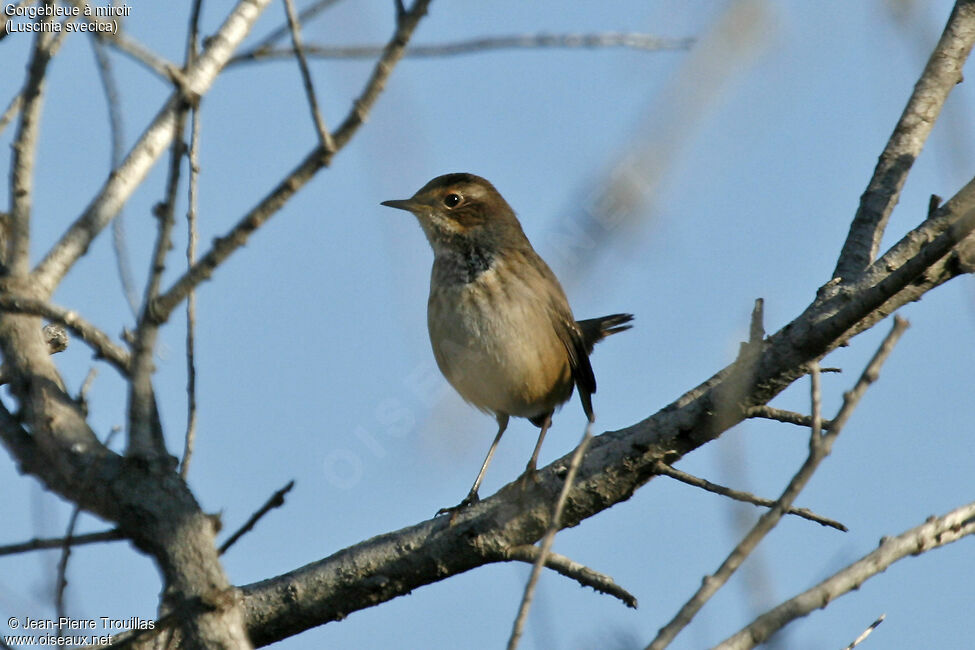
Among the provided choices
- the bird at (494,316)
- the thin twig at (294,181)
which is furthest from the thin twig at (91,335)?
the bird at (494,316)

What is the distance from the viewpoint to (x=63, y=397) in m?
3.78

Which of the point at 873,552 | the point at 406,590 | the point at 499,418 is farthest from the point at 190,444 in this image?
the point at 499,418

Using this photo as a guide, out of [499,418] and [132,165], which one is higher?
[499,418]

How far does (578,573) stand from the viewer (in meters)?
4.62

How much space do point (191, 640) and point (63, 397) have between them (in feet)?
3.55

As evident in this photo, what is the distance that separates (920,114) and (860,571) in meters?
3.23

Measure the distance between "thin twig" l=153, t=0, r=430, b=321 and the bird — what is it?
12.0ft

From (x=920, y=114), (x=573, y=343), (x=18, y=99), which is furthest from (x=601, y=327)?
(x=18, y=99)

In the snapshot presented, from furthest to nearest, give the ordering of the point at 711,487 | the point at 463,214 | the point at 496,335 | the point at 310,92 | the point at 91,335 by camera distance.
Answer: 1. the point at 463,214
2. the point at 496,335
3. the point at 711,487
4. the point at 91,335
5. the point at 310,92

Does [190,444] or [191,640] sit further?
[190,444]

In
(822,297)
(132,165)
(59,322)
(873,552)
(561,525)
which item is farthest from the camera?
(561,525)

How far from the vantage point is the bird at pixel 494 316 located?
6688mm

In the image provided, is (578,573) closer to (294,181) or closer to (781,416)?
(781,416)

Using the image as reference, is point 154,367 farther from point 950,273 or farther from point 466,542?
point 950,273
